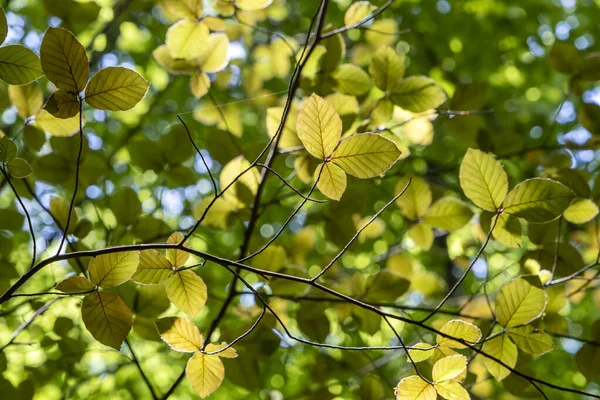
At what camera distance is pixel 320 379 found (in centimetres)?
154

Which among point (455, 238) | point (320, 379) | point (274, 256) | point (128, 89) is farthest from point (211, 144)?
point (455, 238)

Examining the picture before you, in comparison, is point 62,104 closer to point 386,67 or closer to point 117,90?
point 117,90

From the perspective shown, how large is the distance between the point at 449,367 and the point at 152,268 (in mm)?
467

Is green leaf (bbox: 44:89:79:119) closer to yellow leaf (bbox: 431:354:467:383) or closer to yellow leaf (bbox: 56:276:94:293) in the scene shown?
yellow leaf (bbox: 56:276:94:293)

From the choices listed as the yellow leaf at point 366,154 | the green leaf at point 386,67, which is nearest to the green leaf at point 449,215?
the green leaf at point 386,67

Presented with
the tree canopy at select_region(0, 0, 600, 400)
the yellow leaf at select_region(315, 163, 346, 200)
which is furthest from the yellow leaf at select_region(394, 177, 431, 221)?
the yellow leaf at select_region(315, 163, 346, 200)

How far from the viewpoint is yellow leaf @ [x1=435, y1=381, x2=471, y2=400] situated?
717 millimetres

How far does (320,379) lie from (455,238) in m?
0.96

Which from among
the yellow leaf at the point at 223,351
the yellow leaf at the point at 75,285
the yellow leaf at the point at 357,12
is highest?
the yellow leaf at the point at 357,12

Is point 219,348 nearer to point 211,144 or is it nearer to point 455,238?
point 211,144

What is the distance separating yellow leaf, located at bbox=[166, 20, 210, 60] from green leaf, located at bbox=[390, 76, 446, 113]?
452 millimetres

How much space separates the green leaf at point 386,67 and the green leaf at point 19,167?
74 cm

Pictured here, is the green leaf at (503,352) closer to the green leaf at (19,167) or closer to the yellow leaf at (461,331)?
the yellow leaf at (461,331)

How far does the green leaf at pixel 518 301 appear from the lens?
0.82 m
